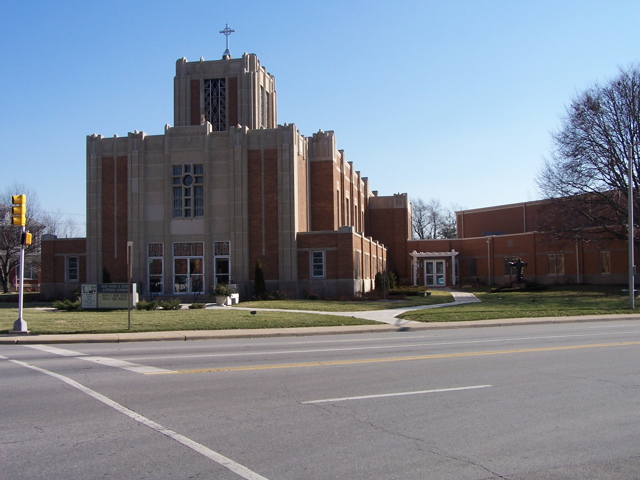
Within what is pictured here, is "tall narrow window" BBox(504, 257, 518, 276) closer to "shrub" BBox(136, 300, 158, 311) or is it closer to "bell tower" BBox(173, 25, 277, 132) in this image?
"bell tower" BBox(173, 25, 277, 132)

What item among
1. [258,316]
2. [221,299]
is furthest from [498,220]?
[258,316]

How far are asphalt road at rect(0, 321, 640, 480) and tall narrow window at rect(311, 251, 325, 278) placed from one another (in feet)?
84.2

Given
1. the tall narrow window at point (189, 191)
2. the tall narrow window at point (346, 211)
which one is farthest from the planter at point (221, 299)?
the tall narrow window at point (346, 211)

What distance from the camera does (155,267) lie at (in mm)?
40906

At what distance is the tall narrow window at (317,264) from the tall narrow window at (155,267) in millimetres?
9321

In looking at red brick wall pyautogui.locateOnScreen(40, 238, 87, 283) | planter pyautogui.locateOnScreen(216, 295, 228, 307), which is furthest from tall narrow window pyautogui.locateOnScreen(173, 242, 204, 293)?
red brick wall pyautogui.locateOnScreen(40, 238, 87, 283)

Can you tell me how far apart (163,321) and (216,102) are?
2881 cm

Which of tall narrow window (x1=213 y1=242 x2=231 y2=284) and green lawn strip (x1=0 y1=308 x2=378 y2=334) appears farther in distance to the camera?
tall narrow window (x1=213 y1=242 x2=231 y2=284)

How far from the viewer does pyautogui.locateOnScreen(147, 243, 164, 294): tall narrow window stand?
4069 centimetres

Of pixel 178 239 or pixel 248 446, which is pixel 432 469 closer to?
pixel 248 446

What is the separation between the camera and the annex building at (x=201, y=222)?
40.3 meters

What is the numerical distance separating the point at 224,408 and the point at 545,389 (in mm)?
4827

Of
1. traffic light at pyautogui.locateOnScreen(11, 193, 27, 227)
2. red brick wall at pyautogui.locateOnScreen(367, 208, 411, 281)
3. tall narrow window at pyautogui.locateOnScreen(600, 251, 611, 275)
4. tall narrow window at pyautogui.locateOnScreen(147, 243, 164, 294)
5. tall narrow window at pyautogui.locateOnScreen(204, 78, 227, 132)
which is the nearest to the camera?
traffic light at pyautogui.locateOnScreen(11, 193, 27, 227)

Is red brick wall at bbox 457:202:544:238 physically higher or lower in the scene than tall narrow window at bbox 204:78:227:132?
lower
